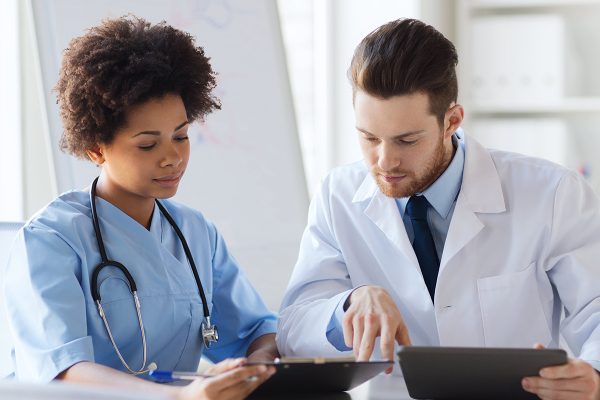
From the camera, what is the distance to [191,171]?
2373 millimetres

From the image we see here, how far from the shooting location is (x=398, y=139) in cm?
165

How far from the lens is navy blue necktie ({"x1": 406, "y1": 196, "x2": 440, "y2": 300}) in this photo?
5.57 feet

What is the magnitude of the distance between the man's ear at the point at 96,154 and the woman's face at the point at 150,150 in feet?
0.04

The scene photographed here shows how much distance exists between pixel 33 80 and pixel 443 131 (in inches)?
58.5

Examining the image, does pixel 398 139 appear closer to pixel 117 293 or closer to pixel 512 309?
pixel 512 309

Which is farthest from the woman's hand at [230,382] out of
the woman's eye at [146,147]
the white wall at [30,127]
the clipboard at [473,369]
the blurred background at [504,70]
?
the blurred background at [504,70]

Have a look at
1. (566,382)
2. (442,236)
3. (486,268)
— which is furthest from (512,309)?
(566,382)

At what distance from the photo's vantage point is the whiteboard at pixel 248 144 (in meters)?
2.39

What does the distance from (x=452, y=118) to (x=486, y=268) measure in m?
0.31

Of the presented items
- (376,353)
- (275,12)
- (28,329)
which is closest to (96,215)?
(28,329)

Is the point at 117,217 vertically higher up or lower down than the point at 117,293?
higher up

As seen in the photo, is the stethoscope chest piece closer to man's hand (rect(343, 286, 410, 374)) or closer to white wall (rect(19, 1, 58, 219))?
man's hand (rect(343, 286, 410, 374))

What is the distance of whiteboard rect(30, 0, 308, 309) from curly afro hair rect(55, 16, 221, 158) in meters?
0.71

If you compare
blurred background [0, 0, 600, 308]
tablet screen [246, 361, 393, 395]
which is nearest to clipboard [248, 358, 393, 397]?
tablet screen [246, 361, 393, 395]
